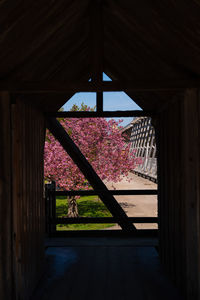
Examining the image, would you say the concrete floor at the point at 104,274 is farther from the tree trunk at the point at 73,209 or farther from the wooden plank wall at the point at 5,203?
the tree trunk at the point at 73,209

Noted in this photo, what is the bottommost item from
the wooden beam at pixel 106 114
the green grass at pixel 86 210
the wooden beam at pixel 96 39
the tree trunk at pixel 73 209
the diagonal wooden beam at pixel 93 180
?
the green grass at pixel 86 210

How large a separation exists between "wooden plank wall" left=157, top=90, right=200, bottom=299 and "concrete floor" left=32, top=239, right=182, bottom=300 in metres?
0.34

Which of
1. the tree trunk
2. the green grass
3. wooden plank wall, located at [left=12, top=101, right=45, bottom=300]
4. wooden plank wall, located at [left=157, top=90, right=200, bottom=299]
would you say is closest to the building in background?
the green grass

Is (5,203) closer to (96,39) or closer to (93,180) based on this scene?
(96,39)

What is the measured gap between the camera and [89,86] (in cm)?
398

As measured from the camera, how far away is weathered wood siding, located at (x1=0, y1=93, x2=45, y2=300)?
3.73 m

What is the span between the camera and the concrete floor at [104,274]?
14.6 feet

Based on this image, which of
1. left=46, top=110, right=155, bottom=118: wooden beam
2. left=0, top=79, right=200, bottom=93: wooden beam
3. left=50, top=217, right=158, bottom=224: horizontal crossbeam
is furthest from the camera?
left=50, top=217, right=158, bottom=224: horizontal crossbeam

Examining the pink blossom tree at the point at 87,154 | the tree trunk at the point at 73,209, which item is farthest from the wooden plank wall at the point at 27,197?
the tree trunk at the point at 73,209

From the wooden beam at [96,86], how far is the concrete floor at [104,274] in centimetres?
309

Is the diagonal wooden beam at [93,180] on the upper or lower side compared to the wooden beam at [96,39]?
lower

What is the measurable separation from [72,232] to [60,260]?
1.69m

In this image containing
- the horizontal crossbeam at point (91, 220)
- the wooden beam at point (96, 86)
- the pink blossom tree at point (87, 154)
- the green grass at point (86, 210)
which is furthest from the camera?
the green grass at point (86, 210)

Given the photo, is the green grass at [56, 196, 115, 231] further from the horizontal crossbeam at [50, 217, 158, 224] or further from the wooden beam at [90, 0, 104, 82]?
the wooden beam at [90, 0, 104, 82]
